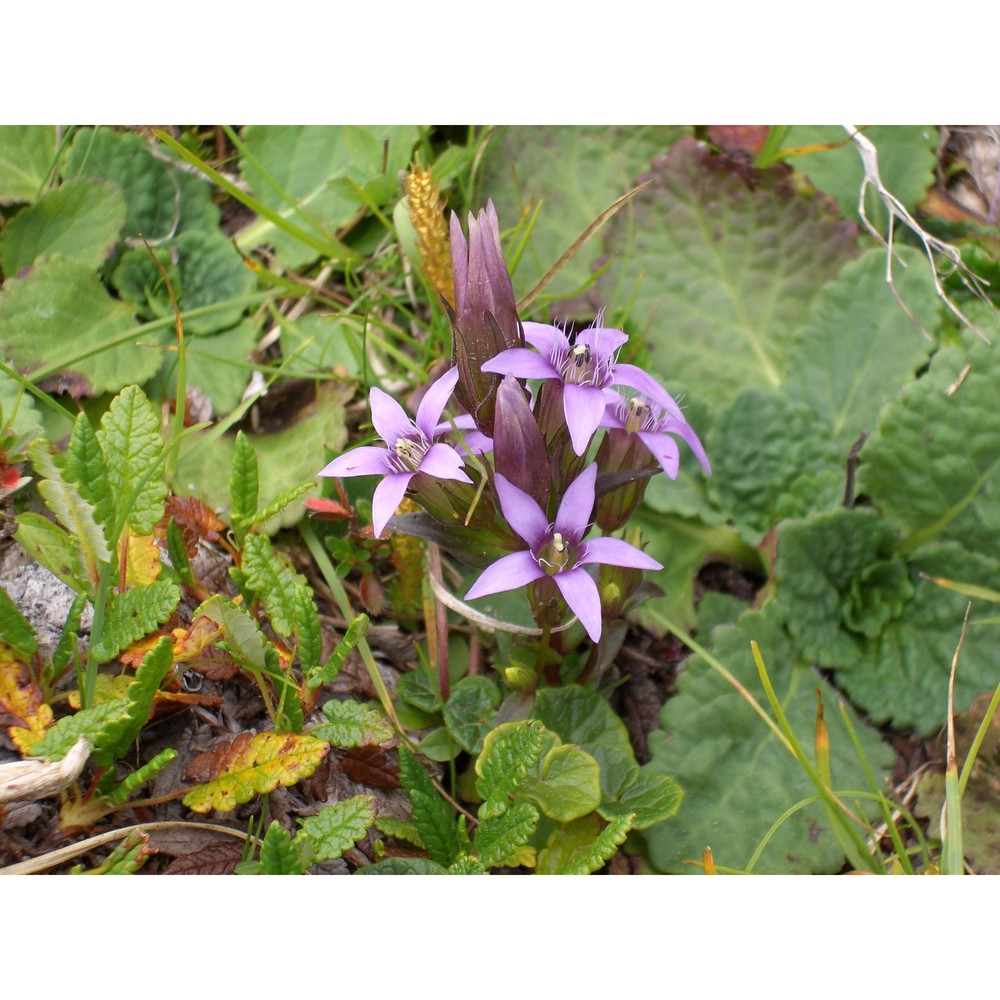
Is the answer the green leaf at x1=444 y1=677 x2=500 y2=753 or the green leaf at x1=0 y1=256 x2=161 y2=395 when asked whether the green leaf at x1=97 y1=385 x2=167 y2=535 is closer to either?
the green leaf at x1=0 y1=256 x2=161 y2=395

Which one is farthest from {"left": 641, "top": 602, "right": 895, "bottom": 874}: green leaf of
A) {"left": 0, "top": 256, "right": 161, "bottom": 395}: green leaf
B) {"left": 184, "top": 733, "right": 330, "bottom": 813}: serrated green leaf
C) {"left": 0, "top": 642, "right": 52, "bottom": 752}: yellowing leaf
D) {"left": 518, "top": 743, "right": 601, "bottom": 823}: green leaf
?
{"left": 0, "top": 256, "right": 161, "bottom": 395}: green leaf

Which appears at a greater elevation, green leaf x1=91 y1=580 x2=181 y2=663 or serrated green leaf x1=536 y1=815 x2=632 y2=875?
green leaf x1=91 y1=580 x2=181 y2=663

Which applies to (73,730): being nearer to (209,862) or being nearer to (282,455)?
(209,862)

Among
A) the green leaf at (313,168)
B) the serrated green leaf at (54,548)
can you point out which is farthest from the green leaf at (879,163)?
the serrated green leaf at (54,548)

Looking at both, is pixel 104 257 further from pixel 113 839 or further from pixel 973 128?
pixel 973 128

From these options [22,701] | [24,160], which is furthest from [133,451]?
[24,160]

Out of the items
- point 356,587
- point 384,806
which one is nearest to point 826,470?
point 356,587
